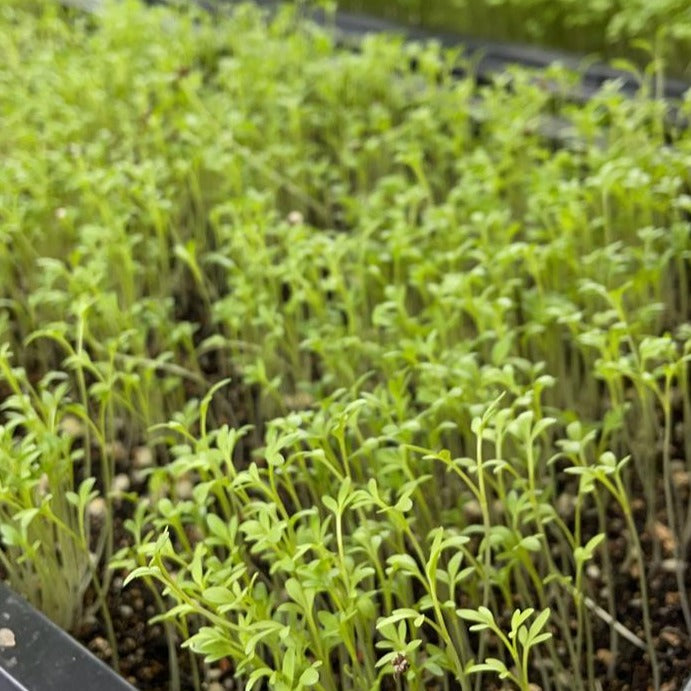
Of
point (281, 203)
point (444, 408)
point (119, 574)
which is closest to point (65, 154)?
point (281, 203)

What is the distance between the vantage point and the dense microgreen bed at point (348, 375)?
43.1 inches

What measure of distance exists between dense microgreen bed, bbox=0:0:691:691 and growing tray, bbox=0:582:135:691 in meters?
0.09

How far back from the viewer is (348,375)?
1.42 m

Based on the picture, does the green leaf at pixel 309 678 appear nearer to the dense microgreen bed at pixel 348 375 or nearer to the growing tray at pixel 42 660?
the dense microgreen bed at pixel 348 375

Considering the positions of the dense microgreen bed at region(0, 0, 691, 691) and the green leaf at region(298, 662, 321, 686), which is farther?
the dense microgreen bed at region(0, 0, 691, 691)

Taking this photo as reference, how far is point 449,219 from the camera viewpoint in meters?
1.62

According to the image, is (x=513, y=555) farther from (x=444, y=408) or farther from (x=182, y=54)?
(x=182, y=54)

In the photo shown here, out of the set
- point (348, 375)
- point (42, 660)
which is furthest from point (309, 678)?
point (348, 375)

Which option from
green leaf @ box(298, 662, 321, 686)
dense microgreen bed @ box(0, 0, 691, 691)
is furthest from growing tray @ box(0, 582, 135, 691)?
green leaf @ box(298, 662, 321, 686)

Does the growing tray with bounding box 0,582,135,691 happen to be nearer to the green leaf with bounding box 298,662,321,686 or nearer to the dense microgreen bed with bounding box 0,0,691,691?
the dense microgreen bed with bounding box 0,0,691,691

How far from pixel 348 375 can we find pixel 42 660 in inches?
22.9

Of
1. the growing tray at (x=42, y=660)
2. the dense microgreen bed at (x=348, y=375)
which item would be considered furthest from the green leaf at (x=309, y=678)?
the growing tray at (x=42, y=660)

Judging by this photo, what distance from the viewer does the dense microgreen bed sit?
109 cm

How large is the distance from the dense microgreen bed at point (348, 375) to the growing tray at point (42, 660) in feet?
0.30
